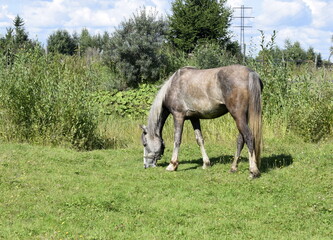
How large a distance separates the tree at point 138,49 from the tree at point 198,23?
6.03 metres

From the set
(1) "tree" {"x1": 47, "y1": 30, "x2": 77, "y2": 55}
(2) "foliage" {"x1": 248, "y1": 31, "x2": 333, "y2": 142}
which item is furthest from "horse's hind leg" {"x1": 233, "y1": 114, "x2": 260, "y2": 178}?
(1) "tree" {"x1": 47, "y1": 30, "x2": 77, "y2": 55}

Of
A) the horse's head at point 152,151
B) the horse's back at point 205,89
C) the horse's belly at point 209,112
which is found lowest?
the horse's head at point 152,151

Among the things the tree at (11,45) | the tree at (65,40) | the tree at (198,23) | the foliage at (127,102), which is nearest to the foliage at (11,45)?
the tree at (11,45)

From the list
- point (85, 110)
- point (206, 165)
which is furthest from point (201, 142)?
point (85, 110)

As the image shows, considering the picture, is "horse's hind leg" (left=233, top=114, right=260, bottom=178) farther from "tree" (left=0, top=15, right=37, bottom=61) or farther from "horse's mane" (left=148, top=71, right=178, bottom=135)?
"tree" (left=0, top=15, right=37, bottom=61)

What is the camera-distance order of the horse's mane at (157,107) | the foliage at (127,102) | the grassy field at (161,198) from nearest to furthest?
the grassy field at (161,198), the horse's mane at (157,107), the foliage at (127,102)

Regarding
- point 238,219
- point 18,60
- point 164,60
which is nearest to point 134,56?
point 164,60

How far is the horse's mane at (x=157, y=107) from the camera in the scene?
9.09 meters

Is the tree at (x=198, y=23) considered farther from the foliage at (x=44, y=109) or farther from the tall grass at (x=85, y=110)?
the foliage at (x=44, y=109)

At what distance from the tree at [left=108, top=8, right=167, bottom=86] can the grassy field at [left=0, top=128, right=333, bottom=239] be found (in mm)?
10558

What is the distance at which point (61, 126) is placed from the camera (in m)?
11.2

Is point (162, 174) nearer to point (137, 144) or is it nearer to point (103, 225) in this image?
point (103, 225)

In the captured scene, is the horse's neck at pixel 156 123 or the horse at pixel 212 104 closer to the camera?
the horse at pixel 212 104

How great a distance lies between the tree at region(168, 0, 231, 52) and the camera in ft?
90.2
